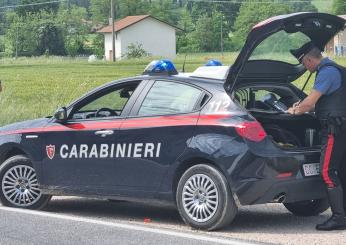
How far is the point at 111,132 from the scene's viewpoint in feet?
25.6

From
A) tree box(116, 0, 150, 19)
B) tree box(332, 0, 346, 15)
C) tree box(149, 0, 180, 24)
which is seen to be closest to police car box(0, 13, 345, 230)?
tree box(332, 0, 346, 15)

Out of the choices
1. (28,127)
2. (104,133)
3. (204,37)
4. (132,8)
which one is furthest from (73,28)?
(104,133)

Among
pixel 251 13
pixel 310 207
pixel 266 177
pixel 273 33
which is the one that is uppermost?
pixel 273 33

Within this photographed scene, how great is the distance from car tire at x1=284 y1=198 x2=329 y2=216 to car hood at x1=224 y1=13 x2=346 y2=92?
4.55 ft

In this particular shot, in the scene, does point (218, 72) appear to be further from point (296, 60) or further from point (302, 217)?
point (302, 217)

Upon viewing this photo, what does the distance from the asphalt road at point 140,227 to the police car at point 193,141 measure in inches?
9.8

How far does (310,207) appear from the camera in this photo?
26.4ft

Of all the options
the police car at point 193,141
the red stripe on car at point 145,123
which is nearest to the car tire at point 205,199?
the police car at point 193,141

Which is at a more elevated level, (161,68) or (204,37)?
(161,68)

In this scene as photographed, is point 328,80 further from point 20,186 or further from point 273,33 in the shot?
point 20,186

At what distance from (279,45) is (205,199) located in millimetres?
1796

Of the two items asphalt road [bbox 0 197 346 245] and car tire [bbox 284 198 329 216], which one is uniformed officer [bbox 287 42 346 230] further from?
car tire [bbox 284 198 329 216]

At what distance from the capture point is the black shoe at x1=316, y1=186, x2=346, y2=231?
714 cm

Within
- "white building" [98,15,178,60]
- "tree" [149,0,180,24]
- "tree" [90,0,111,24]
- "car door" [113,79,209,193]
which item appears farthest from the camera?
"tree" [90,0,111,24]
